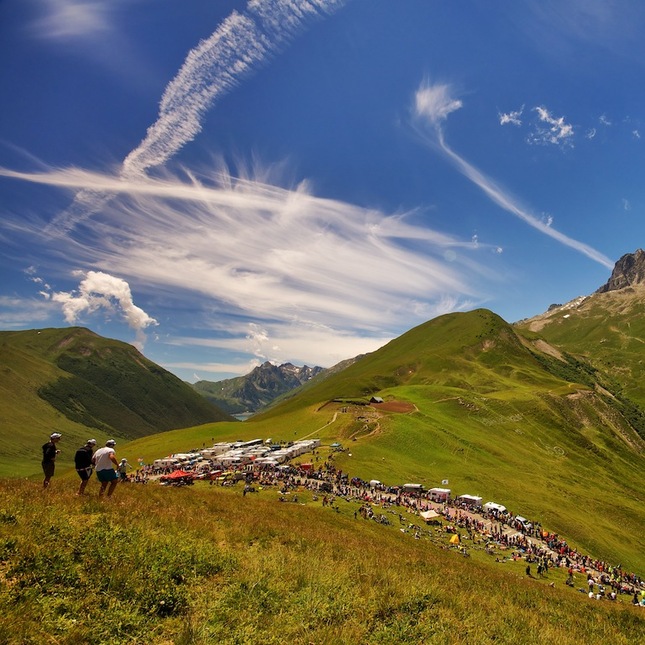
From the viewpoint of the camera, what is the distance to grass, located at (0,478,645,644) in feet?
28.3

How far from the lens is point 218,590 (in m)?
10.7

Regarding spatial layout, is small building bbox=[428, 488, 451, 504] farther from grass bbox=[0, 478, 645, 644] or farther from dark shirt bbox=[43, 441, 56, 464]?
dark shirt bbox=[43, 441, 56, 464]

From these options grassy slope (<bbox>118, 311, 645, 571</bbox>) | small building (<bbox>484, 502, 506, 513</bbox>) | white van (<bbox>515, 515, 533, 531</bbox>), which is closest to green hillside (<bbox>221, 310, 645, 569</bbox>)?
grassy slope (<bbox>118, 311, 645, 571</bbox>)

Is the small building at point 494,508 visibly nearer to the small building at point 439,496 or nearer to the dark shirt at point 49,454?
the small building at point 439,496

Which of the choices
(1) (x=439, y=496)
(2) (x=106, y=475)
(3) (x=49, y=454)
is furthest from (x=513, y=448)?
(3) (x=49, y=454)

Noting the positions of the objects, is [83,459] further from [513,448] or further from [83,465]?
[513,448]

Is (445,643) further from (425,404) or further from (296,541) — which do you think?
(425,404)

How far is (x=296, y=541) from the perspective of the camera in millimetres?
16500

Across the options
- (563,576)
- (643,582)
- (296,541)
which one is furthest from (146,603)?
(643,582)

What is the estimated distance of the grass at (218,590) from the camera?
862 cm

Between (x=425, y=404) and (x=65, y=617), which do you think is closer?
(x=65, y=617)

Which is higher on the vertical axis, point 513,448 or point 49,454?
point 49,454

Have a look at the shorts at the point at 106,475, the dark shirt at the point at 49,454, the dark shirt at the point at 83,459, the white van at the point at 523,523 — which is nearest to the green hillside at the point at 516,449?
Answer: the white van at the point at 523,523

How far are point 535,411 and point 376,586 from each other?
140 metres
